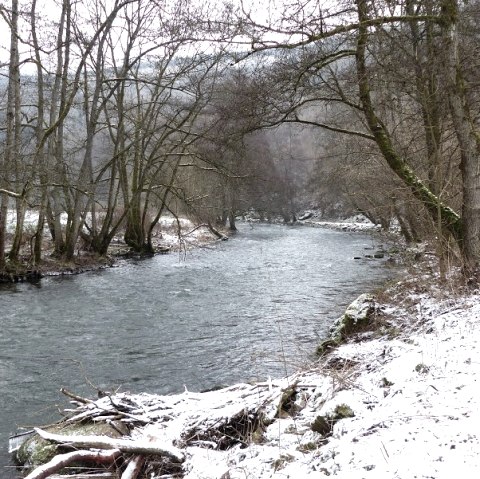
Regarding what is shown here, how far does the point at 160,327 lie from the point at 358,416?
647 cm

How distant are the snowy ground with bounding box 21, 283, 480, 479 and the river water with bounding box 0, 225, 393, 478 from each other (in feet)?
3.91

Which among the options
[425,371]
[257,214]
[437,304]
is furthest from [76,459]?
[257,214]

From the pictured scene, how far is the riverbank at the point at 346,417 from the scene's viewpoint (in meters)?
2.87

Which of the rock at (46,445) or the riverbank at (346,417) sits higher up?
the riverbank at (346,417)

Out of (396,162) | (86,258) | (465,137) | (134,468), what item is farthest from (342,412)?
(86,258)

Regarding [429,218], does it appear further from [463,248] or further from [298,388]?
Result: [298,388]

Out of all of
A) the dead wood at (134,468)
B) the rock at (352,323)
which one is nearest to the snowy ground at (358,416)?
the dead wood at (134,468)

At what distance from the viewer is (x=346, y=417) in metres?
3.69

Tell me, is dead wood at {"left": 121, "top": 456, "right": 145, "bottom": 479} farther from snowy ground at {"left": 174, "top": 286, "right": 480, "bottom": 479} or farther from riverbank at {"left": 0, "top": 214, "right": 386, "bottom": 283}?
riverbank at {"left": 0, "top": 214, "right": 386, "bottom": 283}

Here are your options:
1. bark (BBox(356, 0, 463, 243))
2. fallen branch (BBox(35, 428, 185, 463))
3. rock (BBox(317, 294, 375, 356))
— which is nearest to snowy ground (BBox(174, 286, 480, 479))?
→ fallen branch (BBox(35, 428, 185, 463))

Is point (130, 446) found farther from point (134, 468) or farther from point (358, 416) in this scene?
point (358, 416)

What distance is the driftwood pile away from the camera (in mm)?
3852

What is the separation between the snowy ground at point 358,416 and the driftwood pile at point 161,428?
0.02 meters

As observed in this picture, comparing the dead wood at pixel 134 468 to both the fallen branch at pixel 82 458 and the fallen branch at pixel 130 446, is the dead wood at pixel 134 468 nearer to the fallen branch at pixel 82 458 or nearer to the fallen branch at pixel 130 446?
the fallen branch at pixel 130 446
